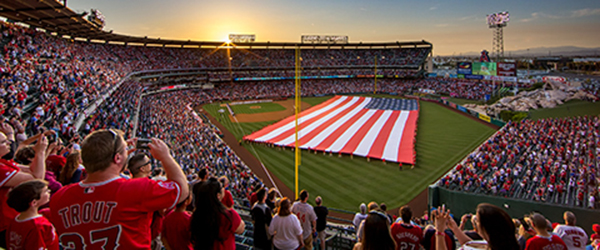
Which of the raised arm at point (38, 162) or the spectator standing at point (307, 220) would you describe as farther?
the spectator standing at point (307, 220)

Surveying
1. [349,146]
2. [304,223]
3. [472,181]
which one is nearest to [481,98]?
[349,146]

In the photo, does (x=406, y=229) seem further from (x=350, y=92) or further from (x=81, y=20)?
(x=350, y=92)

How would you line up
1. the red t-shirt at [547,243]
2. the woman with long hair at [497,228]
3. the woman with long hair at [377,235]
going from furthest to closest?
the red t-shirt at [547,243], the woman with long hair at [377,235], the woman with long hair at [497,228]

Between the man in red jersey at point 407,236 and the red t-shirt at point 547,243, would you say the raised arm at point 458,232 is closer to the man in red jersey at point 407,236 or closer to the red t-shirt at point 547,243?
the man in red jersey at point 407,236

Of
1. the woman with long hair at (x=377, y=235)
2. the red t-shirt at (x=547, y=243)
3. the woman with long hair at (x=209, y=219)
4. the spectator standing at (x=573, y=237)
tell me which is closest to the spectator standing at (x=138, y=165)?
the woman with long hair at (x=209, y=219)

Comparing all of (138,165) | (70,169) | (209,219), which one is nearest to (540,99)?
(209,219)

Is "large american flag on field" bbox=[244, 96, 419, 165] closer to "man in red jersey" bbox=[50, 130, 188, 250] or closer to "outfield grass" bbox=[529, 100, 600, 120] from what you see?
"outfield grass" bbox=[529, 100, 600, 120]

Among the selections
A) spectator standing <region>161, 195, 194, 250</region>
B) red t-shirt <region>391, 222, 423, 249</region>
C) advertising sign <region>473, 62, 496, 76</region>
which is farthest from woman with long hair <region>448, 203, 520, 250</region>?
advertising sign <region>473, 62, 496, 76</region>

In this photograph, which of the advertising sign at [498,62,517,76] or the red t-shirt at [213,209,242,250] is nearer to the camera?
the red t-shirt at [213,209,242,250]
